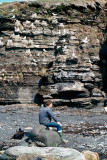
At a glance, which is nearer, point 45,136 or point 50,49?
point 45,136

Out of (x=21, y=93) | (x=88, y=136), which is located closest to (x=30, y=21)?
(x=21, y=93)

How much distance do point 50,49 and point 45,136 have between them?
2137cm

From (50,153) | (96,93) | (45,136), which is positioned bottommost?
(96,93)

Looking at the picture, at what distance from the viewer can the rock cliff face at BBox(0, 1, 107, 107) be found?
1145 inches

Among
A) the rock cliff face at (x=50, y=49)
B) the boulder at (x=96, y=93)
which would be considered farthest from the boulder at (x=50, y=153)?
the boulder at (x=96, y=93)

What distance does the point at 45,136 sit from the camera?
11.1 metres

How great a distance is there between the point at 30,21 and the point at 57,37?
3575mm

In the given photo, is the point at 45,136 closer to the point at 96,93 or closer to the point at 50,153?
the point at 50,153

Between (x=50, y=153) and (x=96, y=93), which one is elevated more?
(x=50, y=153)

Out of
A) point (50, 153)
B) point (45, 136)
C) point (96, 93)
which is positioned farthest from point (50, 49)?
point (50, 153)

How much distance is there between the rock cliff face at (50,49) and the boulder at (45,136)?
16.8 meters

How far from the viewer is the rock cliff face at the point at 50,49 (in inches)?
1145

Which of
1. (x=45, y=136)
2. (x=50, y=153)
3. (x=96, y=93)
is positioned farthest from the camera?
(x=96, y=93)

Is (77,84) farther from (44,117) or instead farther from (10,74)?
(44,117)
